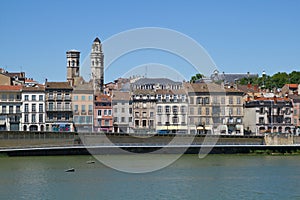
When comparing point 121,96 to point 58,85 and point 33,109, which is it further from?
point 33,109

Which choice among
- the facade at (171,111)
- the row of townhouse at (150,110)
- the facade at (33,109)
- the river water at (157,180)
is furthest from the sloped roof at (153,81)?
the river water at (157,180)

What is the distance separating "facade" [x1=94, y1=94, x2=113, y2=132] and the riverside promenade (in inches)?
316

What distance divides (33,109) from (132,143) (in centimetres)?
1263

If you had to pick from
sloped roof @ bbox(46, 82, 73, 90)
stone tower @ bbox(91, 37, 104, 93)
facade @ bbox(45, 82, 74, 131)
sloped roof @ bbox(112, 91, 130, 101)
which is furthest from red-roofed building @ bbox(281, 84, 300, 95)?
facade @ bbox(45, 82, 74, 131)

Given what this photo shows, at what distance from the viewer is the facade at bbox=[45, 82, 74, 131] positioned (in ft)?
215

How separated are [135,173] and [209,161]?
924 cm

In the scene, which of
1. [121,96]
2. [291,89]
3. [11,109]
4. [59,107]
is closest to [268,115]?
[291,89]

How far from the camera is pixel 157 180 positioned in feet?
118

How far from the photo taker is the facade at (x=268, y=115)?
6956 centimetres

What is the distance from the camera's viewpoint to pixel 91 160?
47688mm

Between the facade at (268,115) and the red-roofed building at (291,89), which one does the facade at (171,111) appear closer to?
the facade at (268,115)

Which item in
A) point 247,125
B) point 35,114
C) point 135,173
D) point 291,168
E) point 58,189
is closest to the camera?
point 58,189

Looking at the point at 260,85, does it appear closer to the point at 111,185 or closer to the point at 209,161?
the point at 209,161

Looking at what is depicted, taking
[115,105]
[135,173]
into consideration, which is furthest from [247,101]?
[135,173]
